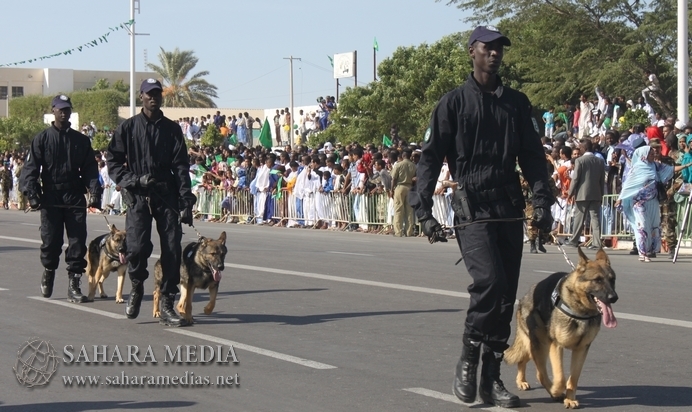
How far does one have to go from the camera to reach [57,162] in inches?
452

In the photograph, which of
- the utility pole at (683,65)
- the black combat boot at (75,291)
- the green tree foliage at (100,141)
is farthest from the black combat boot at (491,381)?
the green tree foliage at (100,141)

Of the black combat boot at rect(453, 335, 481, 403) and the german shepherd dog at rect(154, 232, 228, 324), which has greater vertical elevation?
the german shepherd dog at rect(154, 232, 228, 324)

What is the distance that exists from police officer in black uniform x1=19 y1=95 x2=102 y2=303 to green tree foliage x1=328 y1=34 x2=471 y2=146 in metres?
24.9

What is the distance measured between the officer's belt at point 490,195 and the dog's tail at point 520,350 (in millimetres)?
850

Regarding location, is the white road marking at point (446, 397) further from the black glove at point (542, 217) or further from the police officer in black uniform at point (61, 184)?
the police officer in black uniform at point (61, 184)

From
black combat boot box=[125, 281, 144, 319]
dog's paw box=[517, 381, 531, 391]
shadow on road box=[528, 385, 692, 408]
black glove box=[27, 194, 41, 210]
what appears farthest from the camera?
black glove box=[27, 194, 41, 210]

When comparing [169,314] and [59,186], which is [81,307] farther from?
[169,314]

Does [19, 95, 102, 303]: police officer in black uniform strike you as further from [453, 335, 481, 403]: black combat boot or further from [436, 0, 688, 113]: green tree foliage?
[436, 0, 688, 113]: green tree foliage

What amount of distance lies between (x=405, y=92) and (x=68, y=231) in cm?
2631

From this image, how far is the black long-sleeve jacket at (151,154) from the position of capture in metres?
9.67

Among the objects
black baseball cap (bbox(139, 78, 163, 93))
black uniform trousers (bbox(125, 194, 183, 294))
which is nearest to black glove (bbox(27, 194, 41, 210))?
black uniform trousers (bbox(125, 194, 183, 294))

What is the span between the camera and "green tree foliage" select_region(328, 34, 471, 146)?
3600cm

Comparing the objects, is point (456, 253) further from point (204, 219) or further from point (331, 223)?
point (204, 219)

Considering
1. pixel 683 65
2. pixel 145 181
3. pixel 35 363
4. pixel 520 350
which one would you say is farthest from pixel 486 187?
pixel 683 65
